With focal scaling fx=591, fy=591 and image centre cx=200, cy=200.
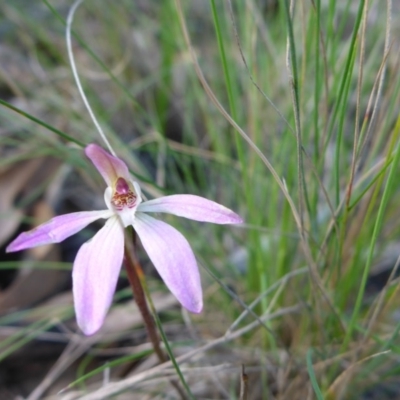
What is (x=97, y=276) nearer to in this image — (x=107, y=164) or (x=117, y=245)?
(x=117, y=245)

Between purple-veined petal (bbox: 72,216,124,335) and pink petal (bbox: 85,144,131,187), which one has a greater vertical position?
pink petal (bbox: 85,144,131,187)

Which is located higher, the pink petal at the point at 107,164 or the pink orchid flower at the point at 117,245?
the pink petal at the point at 107,164

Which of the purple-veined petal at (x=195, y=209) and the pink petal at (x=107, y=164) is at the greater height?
the pink petal at (x=107, y=164)

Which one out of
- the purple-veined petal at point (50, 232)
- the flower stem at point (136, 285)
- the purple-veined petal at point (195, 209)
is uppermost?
the purple-veined petal at point (50, 232)

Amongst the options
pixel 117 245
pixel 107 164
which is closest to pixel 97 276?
pixel 117 245
